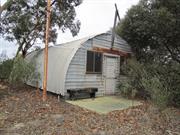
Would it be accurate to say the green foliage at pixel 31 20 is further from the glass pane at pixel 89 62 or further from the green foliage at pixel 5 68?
the glass pane at pixel 89 62

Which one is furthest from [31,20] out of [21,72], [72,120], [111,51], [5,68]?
[72,120]

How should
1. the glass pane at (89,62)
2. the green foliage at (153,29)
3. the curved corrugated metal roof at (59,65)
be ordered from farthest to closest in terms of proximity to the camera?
the glass pane at (89,62) → the green foliage at (153,29) → the curved corrugated metal roof at (59,65)

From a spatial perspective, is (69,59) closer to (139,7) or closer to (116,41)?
(116,41)

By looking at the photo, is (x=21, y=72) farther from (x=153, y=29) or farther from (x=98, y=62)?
(x=153, y=29)

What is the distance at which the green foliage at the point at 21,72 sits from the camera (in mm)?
10273

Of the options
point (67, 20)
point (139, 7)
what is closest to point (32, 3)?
point (67, 20)

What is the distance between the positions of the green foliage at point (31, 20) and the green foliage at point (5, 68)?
8.15 feet

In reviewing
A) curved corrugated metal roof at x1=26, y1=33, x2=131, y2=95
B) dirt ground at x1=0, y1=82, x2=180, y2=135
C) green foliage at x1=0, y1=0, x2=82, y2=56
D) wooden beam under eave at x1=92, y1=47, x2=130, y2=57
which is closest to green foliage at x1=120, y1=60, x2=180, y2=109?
dirt ground at x1=0, y1=82, x2=180, y2=135

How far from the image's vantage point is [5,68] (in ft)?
40.7

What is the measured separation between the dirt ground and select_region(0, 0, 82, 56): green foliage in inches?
260

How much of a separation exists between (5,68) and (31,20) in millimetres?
3578

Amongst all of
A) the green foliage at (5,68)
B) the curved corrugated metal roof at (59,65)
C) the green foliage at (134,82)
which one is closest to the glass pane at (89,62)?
the curved corrugated metal roof at (59,65)

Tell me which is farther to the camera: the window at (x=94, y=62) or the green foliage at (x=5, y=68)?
the green foliage at (x=5, y=68)

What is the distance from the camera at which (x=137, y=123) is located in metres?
6.27
